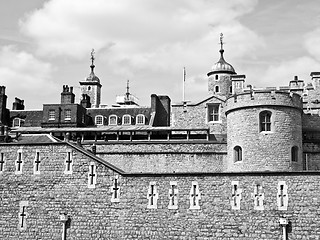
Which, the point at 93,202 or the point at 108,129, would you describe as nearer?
the point at 93,202

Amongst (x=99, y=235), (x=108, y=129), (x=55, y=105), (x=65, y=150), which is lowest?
(x=99, y=235)

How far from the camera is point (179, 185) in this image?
2641 cm

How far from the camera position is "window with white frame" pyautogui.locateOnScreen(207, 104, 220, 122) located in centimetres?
4175

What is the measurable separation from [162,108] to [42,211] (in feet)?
77.4

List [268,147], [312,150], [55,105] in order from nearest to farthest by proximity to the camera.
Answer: [268,147] → [312,150] → [55,105]

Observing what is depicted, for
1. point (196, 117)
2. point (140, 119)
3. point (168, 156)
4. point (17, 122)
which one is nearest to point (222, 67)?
point (140, 119)

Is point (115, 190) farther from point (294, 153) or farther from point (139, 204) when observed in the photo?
point (294, 153)

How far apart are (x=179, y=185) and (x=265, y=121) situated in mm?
10510

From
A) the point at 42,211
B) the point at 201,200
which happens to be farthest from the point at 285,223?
the point at 42,211

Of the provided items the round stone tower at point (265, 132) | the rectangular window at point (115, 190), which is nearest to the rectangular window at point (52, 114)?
the round stone tower at point (265, 132)

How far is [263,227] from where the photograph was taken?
82.2ft

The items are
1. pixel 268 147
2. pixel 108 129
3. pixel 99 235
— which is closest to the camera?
pixel 99 235

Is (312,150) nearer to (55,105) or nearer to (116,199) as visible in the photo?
(116,199)

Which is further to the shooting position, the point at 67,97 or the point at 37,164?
the point at 67,97
